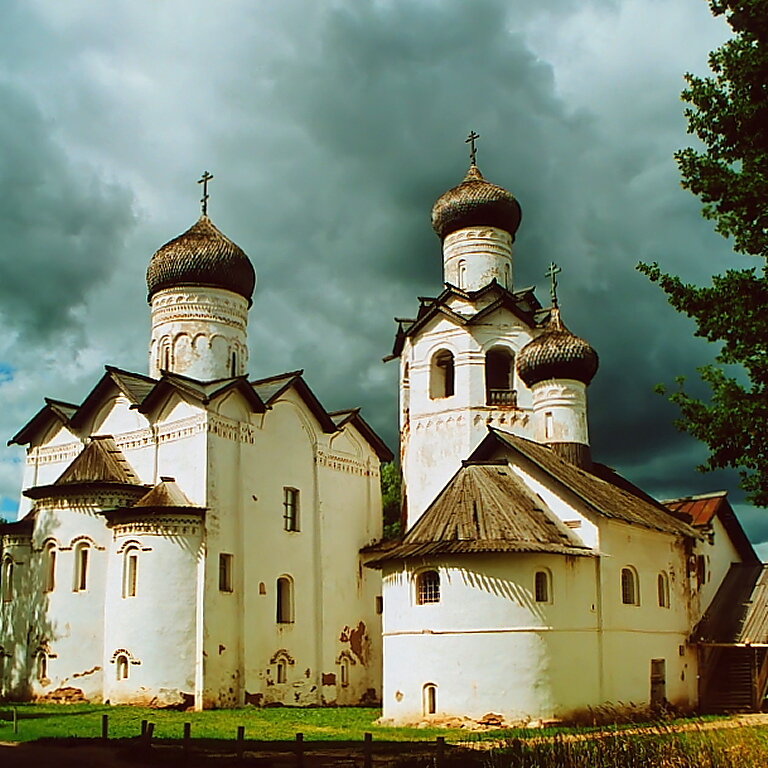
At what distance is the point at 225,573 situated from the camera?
22.0 meters

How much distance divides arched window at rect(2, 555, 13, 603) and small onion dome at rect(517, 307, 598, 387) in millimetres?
12699

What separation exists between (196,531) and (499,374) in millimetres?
9128

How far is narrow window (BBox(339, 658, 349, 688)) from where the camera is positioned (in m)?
24.2

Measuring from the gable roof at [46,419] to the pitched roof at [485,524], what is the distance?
10.3m

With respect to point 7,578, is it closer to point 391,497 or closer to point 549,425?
point 549,425

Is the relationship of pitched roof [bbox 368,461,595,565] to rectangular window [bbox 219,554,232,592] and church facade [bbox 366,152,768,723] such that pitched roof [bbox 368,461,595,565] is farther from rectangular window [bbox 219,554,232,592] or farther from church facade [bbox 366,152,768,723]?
rectangular window [bbox 219,554,232,592]

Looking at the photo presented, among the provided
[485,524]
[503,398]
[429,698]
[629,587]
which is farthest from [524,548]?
[503,398]

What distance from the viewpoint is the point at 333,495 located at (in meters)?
25.5

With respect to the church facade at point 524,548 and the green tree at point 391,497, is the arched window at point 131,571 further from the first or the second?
the green tree at point 391,497

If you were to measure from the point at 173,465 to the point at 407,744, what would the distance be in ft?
32.1

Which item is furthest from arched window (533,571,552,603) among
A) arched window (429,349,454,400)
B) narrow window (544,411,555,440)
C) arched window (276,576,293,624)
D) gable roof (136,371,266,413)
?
arched window (429,349,454,400)

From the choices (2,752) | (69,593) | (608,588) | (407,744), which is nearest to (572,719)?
(608,588)

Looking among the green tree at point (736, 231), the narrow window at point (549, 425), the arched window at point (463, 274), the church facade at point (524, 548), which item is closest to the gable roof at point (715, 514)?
the church facade at point (524, 548)

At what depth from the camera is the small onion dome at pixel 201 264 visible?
1019 inches
